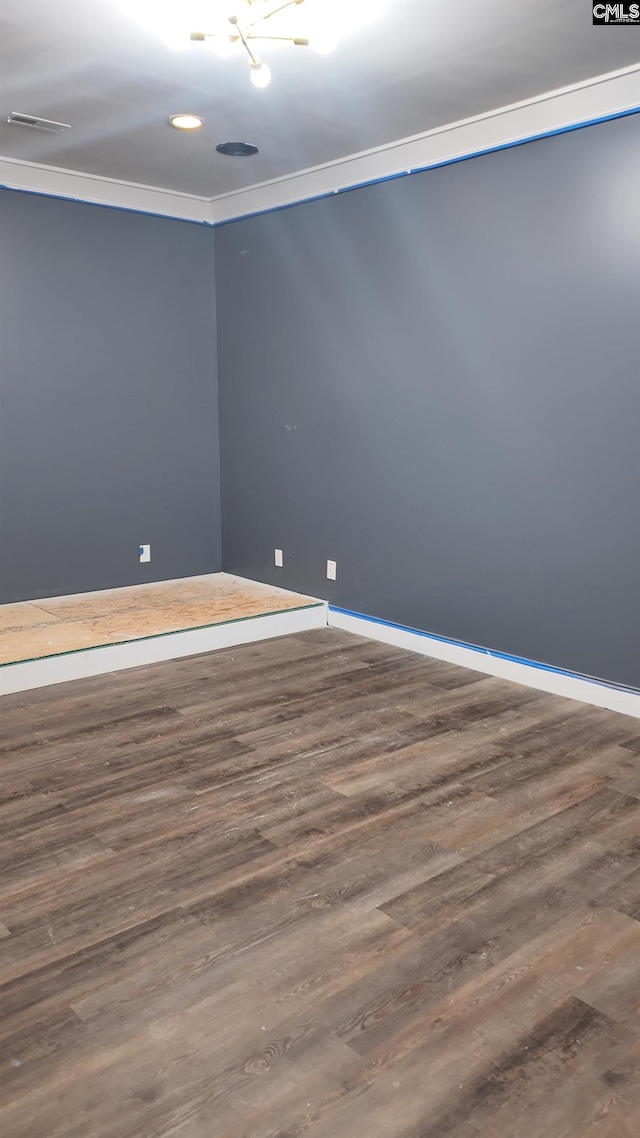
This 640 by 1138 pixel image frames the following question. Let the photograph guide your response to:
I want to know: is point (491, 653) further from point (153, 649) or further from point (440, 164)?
point (440, 164)

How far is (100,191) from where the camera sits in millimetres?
4926

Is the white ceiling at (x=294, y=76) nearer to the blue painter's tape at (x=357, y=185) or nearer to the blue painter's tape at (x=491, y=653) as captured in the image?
the blue painter's tape at (x=357, y=185)

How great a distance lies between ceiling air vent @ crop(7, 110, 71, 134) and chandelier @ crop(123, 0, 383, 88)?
117 centimetres

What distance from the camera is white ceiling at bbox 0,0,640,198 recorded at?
287 cm

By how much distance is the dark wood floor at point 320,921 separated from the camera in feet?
5.51

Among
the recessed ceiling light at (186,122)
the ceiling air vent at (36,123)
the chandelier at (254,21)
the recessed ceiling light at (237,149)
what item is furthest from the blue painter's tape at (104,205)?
the chandelier at (254,21)

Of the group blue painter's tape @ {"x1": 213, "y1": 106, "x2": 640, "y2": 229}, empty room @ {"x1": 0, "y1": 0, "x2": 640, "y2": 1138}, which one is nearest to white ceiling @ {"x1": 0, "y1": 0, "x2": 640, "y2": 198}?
empty room @ {"x1": 0, "y1": 0, "x2": 640, "y2": 1138}

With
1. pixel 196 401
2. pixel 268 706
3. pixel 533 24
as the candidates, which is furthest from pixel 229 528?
pixel 533 24

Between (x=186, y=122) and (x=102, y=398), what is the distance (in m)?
1.76

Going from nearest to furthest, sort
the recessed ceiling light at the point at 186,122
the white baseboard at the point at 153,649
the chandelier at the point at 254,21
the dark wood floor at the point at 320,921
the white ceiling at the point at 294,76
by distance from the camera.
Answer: the dark wood floor at the point at 320,921
the chandelier at the point at 254,21
the white ceiling at the point at 294,76
the recessed ceiling light at the point at 186,122
the white baseboard at the point at 153,649

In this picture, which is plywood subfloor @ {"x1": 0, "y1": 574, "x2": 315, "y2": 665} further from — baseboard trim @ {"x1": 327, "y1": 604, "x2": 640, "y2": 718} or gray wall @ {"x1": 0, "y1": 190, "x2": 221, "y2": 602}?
baseboard trim @ {"x1": 327, "y1": 604, "x2": 640, "y2": 718}

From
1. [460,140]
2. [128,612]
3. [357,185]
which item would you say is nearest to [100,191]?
[357,185]

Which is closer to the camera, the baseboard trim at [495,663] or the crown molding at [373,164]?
the crown molding at [373,164]

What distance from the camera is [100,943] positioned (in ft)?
7.05
